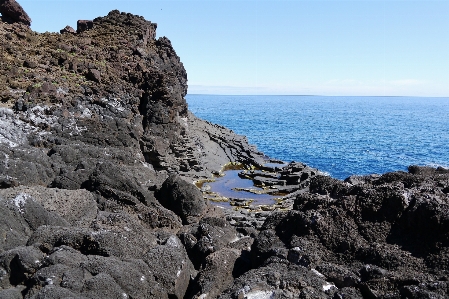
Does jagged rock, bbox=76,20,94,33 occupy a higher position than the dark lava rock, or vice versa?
jagged rock, bbox=76,20,94,33

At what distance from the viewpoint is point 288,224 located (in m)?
10.7

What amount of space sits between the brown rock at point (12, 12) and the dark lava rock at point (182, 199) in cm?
4219

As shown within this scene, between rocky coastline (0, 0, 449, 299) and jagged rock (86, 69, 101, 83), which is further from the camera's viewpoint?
jagged rock (86, 69, 101, 83)

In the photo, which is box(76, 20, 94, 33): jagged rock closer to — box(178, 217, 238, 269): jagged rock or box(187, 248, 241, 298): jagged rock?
box(178, 217, 238, 269): jagged rock

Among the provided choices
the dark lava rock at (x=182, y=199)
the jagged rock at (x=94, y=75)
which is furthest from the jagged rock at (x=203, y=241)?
the jagged rock at (x=94, y=75)

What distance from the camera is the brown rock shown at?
4994cm

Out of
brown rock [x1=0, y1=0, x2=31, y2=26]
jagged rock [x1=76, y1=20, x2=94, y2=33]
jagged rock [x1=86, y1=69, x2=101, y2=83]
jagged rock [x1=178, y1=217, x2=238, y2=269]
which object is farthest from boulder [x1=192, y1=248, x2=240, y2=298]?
brown rock [x1=0, y1=0, x2=31, y2=26]

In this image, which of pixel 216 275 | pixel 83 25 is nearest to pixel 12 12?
pixel 83 25

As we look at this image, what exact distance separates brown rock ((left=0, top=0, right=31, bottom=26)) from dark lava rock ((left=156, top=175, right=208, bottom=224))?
42189 millimetres

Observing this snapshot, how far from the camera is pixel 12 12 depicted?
5031 cm

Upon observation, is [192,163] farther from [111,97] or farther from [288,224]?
[288,224]

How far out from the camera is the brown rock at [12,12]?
49.9 meters

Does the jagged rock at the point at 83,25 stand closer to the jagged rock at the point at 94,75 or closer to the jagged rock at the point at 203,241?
the jagged rock at the point at 94,75

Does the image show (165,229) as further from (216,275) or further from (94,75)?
(94,75)
